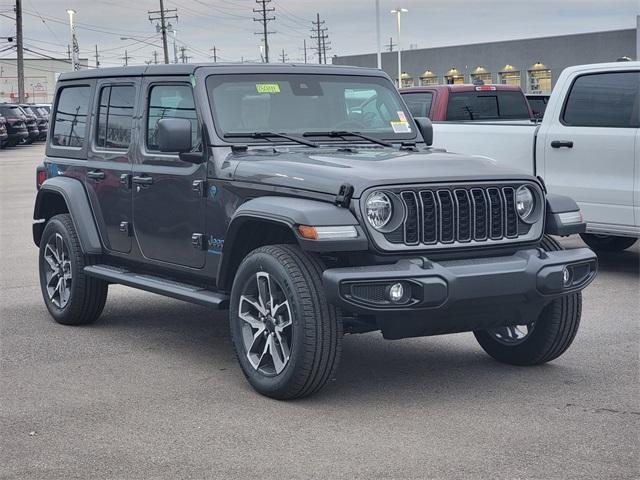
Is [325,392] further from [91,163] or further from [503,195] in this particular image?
[91,163]

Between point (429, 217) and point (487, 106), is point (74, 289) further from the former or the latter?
point (487, 106)

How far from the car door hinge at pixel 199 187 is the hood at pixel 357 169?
10.7 inches

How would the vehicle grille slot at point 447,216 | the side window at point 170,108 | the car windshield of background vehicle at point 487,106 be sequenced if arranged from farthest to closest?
1. the car windshield of background vehicle at point 487,106
2. the side window at point 170,108
3. the vehicle grille slot at point 447,216

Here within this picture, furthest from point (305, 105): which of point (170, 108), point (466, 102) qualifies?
point (466, 102)

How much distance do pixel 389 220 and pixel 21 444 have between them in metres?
2.19

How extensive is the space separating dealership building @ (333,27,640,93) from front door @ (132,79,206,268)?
56.7m

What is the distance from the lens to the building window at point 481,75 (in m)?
73.9

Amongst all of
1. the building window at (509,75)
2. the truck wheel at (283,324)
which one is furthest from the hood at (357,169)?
the building window at (509,75)

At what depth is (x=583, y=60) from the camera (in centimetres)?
6700

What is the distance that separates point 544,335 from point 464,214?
1.07 m

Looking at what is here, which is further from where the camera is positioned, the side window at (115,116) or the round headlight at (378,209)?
the side window at (115,116)

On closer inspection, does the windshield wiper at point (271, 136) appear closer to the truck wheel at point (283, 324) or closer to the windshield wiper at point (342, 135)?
the windshield wiper at point (342, 135)

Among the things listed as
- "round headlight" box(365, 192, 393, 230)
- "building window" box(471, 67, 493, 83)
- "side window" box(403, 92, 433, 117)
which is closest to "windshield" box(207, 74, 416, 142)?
"round headlight" box(365, 192, 393, 230)

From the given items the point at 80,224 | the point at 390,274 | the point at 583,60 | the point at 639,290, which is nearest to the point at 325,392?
the point at 390,274
